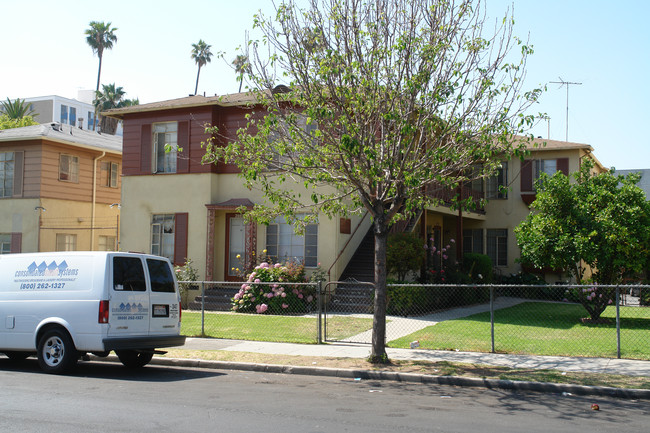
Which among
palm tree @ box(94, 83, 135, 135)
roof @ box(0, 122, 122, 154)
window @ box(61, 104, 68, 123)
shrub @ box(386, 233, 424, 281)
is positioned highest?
window @ box(61, 104, 68, 123)

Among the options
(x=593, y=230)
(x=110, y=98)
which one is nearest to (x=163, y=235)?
(x=593, y=230)

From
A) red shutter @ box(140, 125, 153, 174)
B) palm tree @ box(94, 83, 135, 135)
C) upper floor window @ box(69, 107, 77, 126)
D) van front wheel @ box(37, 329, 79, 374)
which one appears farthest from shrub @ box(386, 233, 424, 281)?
upper floor window @ box(69, 107, 77, 126)

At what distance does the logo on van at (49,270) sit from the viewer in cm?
1048

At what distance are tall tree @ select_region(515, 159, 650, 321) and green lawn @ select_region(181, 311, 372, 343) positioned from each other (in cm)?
508

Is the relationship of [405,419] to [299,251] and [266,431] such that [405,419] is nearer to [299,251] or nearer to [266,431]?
[266,431]

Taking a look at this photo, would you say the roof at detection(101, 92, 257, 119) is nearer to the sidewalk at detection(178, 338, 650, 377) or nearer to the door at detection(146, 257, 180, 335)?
the sidewalk at detection(178, 338, 650, 377)

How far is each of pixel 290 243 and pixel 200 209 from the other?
3.36 meters

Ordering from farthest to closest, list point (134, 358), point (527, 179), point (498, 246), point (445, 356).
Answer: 1. point (498, 246)
2. point (527, 179)
3. point (445, 356)
4. point (134, 358)

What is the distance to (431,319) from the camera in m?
16.9

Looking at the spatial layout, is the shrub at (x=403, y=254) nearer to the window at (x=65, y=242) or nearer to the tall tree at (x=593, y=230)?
the tall tree at (x=593, y=230)

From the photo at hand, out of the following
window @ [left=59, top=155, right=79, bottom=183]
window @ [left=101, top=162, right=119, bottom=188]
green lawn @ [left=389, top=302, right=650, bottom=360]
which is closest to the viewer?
green lawn @ [left=389, top=302, right=650, bottom=360]

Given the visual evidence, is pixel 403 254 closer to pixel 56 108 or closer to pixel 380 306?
pixel 380 306

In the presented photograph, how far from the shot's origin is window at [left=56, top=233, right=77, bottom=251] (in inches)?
979

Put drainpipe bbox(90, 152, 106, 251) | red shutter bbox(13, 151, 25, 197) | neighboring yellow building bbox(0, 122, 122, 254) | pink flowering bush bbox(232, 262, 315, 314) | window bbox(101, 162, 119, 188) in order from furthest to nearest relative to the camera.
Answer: window bbox(101, 162, 119, 188), drainpipe bbox(90, 152, 106, 251), red shutter bbox(13, 151, 25, 197), neighboring yellow building bbox(0, 122, 122, 254), pink flowering bush bbox(232, 262, 315, 314)
